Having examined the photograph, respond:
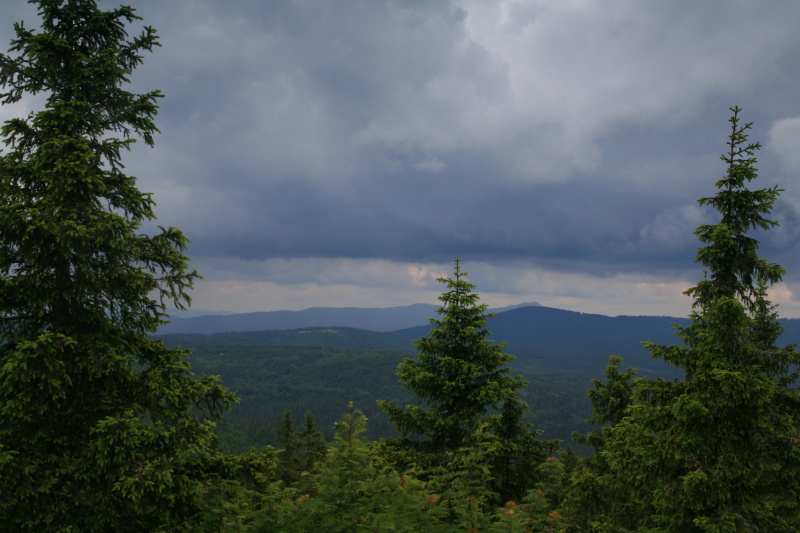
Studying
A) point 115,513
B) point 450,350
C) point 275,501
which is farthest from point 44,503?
point 450,350

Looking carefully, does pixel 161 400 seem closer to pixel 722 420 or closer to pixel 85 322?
pixel 85 322

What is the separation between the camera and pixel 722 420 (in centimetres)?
1002

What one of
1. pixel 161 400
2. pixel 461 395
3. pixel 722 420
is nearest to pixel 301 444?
pixel 461 395

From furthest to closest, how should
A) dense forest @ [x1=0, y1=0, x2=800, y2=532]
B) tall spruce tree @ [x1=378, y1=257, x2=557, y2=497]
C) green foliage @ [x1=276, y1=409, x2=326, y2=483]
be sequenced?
1. green foliage @ [x1=276, y1=409, x2=326, y2=483]
2. tall spruce tree @ [x1=378, y1=257, x2=557, y2=497]
3. dense forest @ [x1=0, y1=0, x2=800, y2=532]

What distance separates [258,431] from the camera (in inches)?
6457

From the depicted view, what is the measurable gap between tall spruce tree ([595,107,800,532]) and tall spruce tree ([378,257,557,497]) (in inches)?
212

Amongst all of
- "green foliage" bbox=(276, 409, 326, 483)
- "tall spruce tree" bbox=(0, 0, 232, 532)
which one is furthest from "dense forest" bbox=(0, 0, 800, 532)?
"green foliage" bbox=(276, 409, 326, 483)

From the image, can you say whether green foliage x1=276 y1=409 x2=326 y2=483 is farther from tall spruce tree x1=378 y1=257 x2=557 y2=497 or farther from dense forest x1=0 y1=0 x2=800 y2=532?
dense forest x1=0 y1=0 x2=800 y2=532

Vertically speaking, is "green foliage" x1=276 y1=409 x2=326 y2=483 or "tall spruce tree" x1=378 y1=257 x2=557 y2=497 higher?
"tall spruce tree" x1=378 y1=257 x2=557 y2=497

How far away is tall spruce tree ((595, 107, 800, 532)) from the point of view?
945 cm

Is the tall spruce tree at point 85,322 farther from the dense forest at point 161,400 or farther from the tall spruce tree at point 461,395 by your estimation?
the tall spruce tree at point 461,395

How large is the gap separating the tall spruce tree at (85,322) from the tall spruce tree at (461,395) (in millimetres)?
8584

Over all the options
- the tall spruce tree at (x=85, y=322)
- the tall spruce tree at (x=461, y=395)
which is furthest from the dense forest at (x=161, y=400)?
the tall spruce tree at (x=461, y=395)

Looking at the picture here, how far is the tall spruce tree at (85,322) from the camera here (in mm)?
7902
